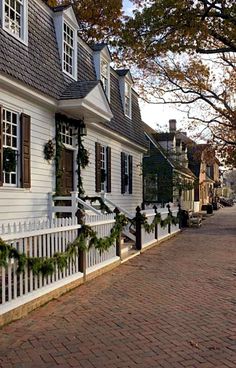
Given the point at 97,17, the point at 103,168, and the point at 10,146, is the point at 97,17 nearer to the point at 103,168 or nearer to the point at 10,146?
the point at 103,168

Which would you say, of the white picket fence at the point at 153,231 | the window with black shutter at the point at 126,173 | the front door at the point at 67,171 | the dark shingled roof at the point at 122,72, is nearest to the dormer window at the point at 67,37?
the front door at the point at 67,171

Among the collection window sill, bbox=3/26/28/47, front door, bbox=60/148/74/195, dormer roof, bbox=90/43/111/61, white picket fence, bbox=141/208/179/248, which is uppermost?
dormer roof, bbox=90/43/111/61

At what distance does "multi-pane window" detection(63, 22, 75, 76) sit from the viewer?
13.2 metres

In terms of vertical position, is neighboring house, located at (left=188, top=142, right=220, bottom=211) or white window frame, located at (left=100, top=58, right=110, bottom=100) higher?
white window frame, located at (left=100, top=58, right=110, bottom=100)

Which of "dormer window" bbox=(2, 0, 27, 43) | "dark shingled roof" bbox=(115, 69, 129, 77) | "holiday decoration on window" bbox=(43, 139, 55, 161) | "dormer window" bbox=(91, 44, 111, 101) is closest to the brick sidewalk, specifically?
"holiday decoration on window" bbox=(43, 139, 55, 161)

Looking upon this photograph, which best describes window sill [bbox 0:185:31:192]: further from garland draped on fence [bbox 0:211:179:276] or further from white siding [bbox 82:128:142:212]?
white siding [bbox 82:128:142:212]

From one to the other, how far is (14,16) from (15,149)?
10.1ft

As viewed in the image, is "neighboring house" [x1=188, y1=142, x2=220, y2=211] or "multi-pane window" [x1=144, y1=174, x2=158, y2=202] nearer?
"multi-pane window" [x1=144, y1=174, x2=158, y2=202]

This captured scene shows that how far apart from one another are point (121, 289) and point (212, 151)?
2428 centimetres

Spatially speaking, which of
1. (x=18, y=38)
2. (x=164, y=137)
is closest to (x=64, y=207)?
(x=18, y=38)

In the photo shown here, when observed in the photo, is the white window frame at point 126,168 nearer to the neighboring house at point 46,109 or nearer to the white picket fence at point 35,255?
the neighboring house at point 46,109

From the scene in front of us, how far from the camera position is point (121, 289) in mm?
8383

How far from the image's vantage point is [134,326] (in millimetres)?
5965

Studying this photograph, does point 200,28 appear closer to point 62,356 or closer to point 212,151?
point 62,356
